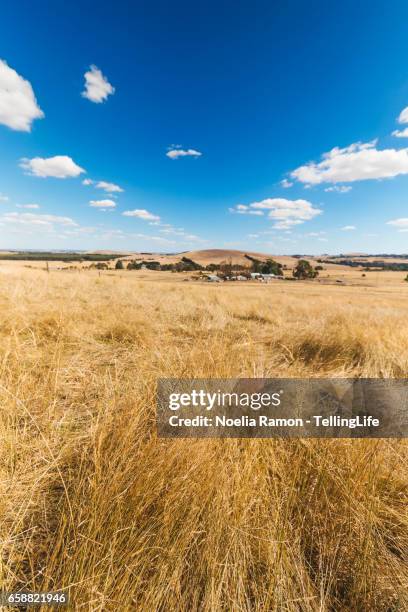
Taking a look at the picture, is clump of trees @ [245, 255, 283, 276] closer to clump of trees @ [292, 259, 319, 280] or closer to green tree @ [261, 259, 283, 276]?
green tree @ [261, 259, 283, 276]

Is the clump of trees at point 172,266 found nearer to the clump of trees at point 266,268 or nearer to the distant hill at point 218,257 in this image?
the distant hill at point 218,257

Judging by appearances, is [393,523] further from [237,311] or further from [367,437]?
[237,311]

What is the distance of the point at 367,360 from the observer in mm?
3557

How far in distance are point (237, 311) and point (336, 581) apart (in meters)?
6.15

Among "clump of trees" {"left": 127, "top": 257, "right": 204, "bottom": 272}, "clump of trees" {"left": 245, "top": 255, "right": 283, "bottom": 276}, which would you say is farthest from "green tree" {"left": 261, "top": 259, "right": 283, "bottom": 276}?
"clump of trees" {"left": 127, "top": 257, "right": 204, "bottom": 272}

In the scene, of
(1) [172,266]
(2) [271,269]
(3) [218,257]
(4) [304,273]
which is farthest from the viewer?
(3) [218,257]

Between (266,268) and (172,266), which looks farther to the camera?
(172,266)

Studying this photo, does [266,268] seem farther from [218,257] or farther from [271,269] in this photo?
[218,257]

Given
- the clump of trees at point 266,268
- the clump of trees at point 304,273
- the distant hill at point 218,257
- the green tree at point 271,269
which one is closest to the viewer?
the clump of trees at point 304,273

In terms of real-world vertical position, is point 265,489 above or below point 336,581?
above

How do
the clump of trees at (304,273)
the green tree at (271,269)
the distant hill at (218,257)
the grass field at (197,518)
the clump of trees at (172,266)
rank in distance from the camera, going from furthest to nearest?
the distant hill at (218,257), the green tree at (271,269), the clump of trees at (172,266), the clump of trees at (304,273), the grass field at (197,518)

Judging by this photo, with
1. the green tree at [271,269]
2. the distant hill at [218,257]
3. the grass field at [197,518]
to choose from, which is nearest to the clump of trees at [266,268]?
the green tree at [271,269]

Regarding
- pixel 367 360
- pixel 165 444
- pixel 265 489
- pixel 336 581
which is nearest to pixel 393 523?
pixel 336 581

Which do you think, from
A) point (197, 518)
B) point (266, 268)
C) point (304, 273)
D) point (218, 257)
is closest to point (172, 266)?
point (218, 257)
